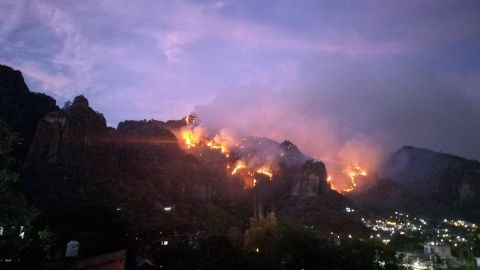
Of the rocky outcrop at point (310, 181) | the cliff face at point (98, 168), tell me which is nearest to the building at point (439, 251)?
the rocky outcrop at point (310, 181)

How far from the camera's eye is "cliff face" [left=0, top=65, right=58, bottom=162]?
123 meters

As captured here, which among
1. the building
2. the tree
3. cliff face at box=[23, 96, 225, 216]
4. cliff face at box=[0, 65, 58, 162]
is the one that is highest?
cliff face at box=[0, 65, 58, 162]

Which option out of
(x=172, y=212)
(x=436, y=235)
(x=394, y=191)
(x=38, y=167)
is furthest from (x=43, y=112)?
(x=394, y=191)

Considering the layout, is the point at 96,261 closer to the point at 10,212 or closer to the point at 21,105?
the point at 10,212

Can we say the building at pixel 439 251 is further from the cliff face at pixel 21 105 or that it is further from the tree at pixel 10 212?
the cliff face at pixel 21 105

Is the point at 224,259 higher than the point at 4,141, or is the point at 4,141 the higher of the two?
the point at 4,141

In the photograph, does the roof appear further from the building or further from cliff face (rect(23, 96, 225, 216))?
the building

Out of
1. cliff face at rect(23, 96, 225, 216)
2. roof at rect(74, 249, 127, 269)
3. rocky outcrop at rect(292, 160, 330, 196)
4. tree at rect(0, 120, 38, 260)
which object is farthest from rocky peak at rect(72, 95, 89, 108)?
tree at rect(0, 120, 38, 260)

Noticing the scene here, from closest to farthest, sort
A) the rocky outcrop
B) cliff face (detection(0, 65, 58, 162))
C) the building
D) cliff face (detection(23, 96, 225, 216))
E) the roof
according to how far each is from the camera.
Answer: the roof → the building → cliff face (detection(23, 96, 225, 216)) → cliff face (detection(0, 65, 58, 162)) → the rocky outcrop

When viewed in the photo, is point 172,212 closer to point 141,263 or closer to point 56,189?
point 56,189

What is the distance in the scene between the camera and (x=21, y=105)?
5148 inches

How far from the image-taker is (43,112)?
5344 inches

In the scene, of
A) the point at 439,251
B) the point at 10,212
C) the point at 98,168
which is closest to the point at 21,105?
the point at 98,168

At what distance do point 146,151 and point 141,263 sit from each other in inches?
4152
